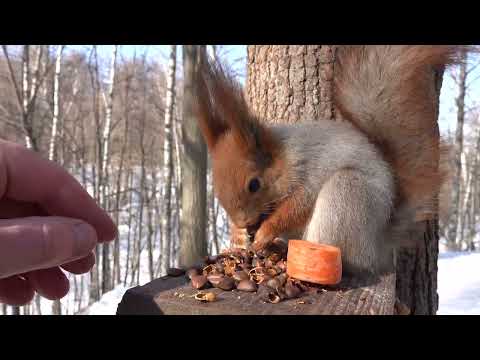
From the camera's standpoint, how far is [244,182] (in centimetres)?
101

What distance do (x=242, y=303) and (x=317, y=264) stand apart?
0.66 feet

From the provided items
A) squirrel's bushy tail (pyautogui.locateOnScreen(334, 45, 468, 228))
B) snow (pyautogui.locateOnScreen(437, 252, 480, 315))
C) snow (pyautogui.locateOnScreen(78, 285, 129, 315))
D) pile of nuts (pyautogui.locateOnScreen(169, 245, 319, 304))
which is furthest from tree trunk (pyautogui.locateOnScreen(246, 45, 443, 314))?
snow (pyautogui.locateOnScreen(78, 285, 129, 315))

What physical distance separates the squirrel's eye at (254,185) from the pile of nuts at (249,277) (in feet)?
0.63

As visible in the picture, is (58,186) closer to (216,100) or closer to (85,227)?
(85,227)

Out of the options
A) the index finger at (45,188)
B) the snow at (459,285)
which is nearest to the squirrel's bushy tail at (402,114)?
the index finger at (45,188)

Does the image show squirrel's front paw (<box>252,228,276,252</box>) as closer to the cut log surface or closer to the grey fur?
the grey fur

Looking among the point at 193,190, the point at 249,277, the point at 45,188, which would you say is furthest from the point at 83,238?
the point at 193,190

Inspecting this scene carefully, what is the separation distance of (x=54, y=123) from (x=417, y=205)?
4.73 meters

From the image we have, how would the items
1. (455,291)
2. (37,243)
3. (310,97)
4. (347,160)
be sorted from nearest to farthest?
(37,243) < (347,160) < (310,97) < (455,291)

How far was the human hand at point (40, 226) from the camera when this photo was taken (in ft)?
1.92

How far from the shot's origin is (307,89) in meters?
1.37

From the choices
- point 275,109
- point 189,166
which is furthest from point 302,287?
point 189,166

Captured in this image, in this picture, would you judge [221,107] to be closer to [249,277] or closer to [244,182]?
[244,182]

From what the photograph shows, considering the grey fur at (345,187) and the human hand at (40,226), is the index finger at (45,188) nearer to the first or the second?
the human hand at (40,226)
